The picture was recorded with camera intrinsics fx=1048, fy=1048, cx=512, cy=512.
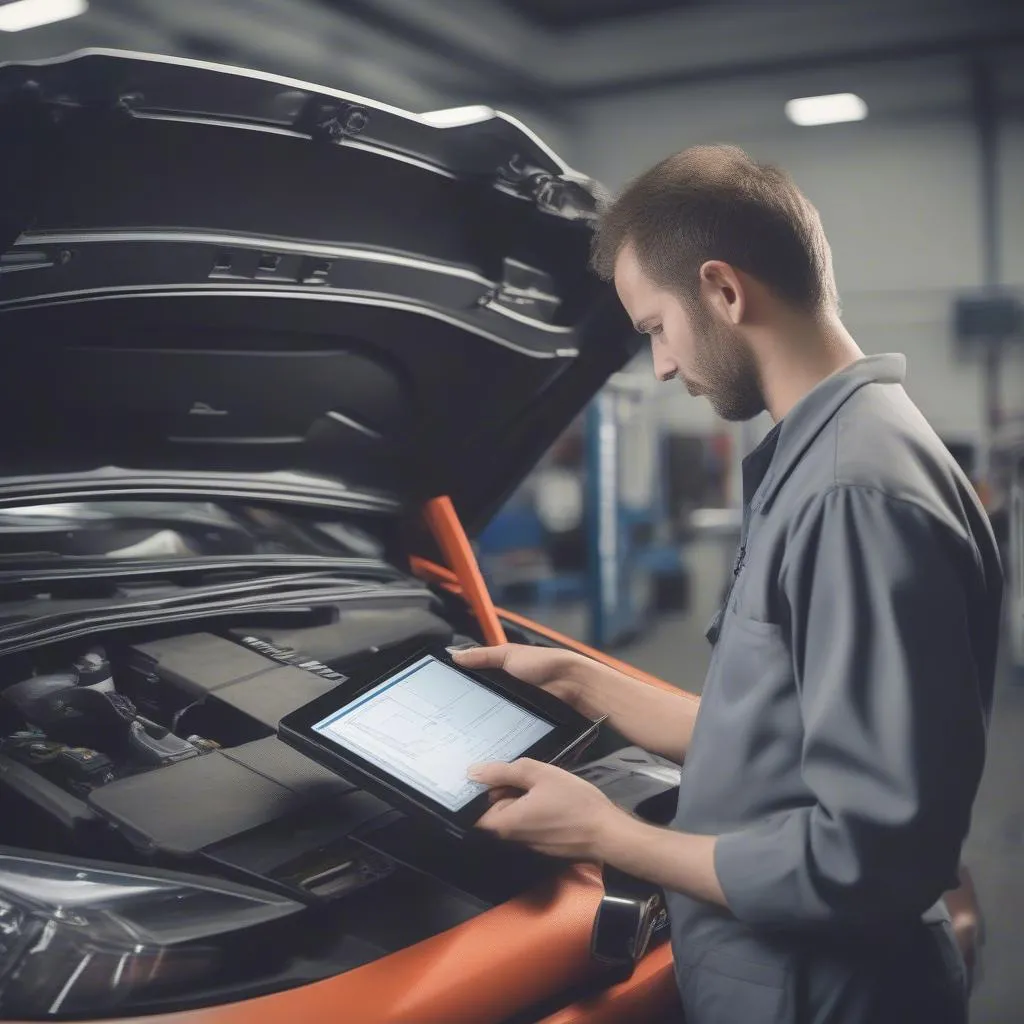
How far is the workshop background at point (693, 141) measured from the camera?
6.35 meters

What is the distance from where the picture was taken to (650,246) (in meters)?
1.08

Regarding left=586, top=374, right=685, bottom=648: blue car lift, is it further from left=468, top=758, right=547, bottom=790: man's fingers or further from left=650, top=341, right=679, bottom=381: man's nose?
left=468, top=758, right=547, bottom=790: man's fingers

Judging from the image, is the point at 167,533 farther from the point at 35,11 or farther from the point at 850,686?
the point at 35,11

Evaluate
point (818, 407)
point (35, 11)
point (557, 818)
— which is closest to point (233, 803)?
point (557, 818)

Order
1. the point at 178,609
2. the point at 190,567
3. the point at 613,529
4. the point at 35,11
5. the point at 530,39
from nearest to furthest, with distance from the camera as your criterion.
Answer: the point at 178,609, the point at 190,567, the point at 35,11, the point at 613,529, the point at 530,39

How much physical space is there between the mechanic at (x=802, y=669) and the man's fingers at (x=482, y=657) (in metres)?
0.31

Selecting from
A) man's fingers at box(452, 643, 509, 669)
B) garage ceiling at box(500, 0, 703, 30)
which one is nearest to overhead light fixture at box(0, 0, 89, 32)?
garage ceiling at box(500, 0, 703, 30)

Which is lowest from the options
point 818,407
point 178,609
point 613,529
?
point 613,529

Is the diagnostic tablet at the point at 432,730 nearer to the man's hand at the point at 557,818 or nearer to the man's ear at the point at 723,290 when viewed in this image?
the man's hand at the point at 557,818

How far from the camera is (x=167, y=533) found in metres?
1.74

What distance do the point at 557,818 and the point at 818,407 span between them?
0.46 m

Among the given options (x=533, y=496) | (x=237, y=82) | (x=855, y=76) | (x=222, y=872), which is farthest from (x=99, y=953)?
(x=855, y=76)

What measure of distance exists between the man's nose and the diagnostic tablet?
1.40 feet

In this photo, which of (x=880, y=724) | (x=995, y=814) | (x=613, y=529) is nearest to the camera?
(x=880, y=724)
